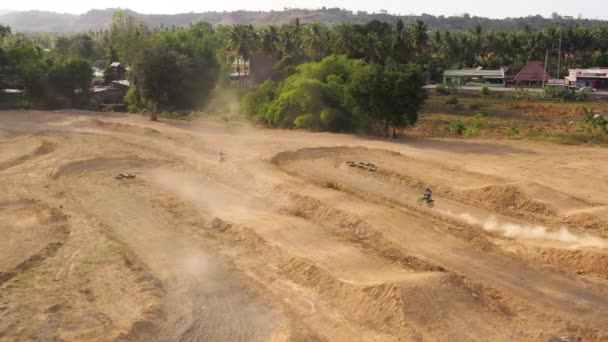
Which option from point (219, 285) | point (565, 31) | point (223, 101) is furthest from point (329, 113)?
point (565, 31)

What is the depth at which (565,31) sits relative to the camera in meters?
86.7

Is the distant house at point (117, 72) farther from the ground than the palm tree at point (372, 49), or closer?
closer

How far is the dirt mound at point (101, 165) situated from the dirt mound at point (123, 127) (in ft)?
28.1

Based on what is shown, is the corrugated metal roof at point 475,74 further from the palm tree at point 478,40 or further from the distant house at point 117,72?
the distant house at point 117,72

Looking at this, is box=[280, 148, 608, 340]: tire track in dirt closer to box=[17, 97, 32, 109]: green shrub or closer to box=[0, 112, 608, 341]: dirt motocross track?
box=[0, 112, 608, 341]: dirt motocross track

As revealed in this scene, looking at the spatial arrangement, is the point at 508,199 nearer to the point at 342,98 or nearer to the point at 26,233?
the point at 26,233

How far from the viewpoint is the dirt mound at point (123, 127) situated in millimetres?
39688

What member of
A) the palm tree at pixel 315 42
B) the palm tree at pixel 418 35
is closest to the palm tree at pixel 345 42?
the palm tree at pixel 315 42

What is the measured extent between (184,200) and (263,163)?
684 cm

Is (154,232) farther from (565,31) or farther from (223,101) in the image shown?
(565,31)

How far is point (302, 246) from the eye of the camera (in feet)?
59.6

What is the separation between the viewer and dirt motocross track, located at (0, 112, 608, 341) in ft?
44.5

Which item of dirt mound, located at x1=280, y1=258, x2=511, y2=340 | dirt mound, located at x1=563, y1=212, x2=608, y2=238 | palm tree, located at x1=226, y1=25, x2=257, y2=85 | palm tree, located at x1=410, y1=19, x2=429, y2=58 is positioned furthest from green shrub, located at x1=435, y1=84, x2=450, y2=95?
dirt mound, located at x1=280, y1=258, x2=511, y2=340

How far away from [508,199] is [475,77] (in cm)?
6299
